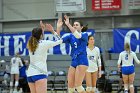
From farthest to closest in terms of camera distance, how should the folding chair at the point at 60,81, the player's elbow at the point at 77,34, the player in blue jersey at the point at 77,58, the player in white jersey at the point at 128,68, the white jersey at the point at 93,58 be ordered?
the folding chair at the point at 60,81, the player in white jersey at the point at 128,68, the white jersey at the point at 93,58, the player in blue jersey at the point at 77,58, the player's elbow at the point at 77,34

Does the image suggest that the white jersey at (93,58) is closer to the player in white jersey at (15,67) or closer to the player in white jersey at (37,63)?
the player in white jersey at (37,63)

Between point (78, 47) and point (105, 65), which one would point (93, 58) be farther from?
point (105, 65)

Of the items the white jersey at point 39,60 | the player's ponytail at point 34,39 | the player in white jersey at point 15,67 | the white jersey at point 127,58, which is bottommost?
the player in white jersey at point 15,67

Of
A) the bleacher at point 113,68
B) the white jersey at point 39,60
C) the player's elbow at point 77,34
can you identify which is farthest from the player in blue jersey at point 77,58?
the bleacher at point 113,68

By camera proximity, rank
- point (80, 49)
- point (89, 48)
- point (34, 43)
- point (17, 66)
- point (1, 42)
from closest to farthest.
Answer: point (34, 43)
point (80, 49)
point (89, 48)
point (17, 66)
point (1, 42)

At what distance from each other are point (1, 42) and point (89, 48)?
31.4ft

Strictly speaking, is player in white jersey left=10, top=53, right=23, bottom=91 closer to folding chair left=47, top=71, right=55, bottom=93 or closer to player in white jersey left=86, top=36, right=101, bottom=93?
folding chair left=47, top=71, right=55, bottom=93

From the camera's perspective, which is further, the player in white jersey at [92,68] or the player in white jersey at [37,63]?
the player in white jersey at [92,68]

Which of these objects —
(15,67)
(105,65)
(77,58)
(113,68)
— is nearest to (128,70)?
(77,58)

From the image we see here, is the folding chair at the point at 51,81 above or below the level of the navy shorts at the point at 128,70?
below

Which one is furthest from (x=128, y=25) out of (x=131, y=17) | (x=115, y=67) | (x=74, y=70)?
(x=74, y=70)

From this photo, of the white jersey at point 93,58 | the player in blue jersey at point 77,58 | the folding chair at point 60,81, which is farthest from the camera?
the folding chair at point 60,81

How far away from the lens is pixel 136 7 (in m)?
19.4

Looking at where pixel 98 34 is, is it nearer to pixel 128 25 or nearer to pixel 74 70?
pixel 128 25
